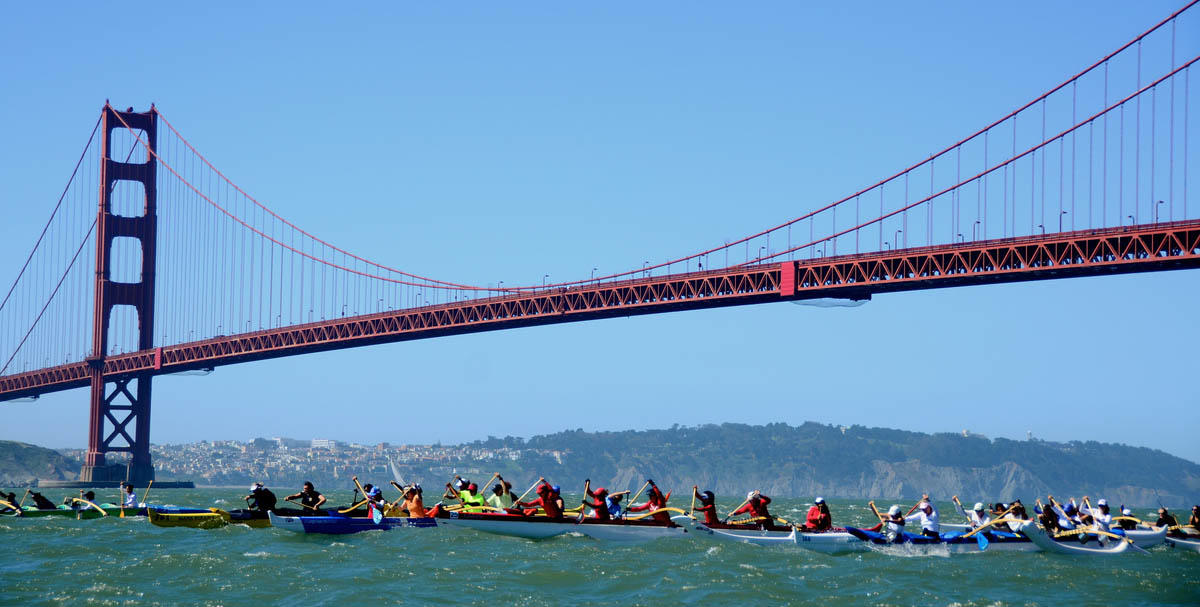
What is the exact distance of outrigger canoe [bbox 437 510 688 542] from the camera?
3170 cm

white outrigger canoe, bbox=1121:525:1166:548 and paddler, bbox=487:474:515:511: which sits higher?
paddler, bbox=487:474:515:511

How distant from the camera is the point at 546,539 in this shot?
1252 inches

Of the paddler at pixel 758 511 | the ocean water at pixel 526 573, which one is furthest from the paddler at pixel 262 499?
the paddler at pixel 758 511

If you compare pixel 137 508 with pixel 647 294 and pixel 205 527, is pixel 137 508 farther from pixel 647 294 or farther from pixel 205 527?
pixel 647 294

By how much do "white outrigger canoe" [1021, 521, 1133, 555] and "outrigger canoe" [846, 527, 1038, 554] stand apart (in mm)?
274

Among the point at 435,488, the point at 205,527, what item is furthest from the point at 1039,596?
the point at 435,488

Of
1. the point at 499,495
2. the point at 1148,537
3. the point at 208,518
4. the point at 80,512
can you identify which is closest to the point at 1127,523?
the point at 1148,537

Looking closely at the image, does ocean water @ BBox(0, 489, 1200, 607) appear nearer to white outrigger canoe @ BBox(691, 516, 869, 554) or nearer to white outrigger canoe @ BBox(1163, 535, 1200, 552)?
white outrigger canoe @ BBox(691, 516, 869, 554)

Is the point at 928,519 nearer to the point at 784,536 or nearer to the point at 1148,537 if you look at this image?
the point at 784,536

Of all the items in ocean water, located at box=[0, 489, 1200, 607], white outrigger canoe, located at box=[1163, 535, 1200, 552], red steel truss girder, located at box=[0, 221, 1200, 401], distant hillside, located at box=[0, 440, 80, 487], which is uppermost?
red steel truss girder, located at box=[0, 221, 1200, 401]

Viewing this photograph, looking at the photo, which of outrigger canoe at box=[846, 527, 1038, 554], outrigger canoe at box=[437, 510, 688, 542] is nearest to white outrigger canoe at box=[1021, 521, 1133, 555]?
outrigger canoe at box=[846, 527, 1038, 554]

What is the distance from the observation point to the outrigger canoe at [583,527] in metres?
31.7

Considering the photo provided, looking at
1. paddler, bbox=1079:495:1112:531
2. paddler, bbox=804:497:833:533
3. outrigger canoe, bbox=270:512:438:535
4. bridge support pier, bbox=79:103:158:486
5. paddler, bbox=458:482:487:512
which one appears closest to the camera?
paddler, bbox=804:497:833:533

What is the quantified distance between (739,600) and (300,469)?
17839 centimetres
